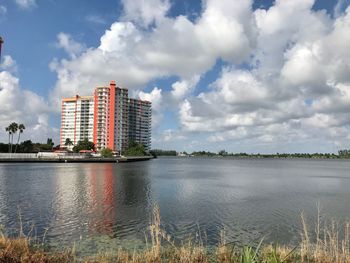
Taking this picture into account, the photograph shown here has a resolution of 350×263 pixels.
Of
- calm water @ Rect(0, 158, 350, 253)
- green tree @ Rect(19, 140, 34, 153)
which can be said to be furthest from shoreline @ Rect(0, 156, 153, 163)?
calm water @ Rect(0, 158, 350, 253)

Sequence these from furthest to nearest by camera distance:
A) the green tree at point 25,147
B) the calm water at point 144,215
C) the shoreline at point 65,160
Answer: the green tree at point 25,147, the shoreline at point 65,160, the calm water at point 144,215

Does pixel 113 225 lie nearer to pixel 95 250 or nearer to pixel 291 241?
pixel 95 250

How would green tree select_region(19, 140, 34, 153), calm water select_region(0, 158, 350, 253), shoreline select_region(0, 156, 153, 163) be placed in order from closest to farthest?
calm water select_region(0, 158, 350, 253), shoreline select_region(0, 156, 153, 163), green tree select_region(19, 140, 34, 153)

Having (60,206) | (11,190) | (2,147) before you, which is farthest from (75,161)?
(60,206)

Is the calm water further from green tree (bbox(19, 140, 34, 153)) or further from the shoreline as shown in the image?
green tree (bbox(19, 140, 34, 153))

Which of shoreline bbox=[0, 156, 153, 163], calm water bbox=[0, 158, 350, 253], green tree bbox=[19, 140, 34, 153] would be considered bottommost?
calm water bbox=[0, 158, 350, 253]

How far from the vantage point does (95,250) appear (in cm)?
1686

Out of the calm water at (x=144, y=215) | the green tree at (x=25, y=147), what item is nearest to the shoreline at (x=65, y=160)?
the green tree at (x=25, y=147)

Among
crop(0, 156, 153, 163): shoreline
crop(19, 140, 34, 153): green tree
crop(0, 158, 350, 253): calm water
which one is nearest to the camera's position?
crop(0, 158, 350, 253): calm water

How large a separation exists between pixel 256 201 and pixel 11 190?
33487mm

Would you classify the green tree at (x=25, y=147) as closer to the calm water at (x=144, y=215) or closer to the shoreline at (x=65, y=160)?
the shoreline at (x=65, y=160)

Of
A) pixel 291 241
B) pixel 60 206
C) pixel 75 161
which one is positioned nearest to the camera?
pixel 291 241

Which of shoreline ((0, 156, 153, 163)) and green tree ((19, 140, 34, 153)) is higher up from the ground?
green tree ((19, 140, 34, 153))

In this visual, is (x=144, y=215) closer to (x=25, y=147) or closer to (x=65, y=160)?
(x=65, y=160)
